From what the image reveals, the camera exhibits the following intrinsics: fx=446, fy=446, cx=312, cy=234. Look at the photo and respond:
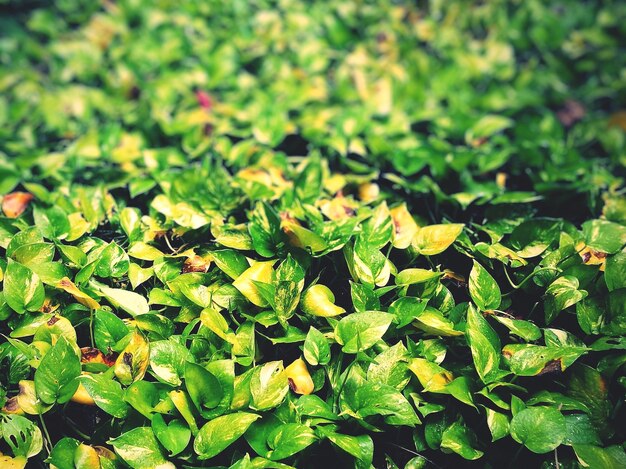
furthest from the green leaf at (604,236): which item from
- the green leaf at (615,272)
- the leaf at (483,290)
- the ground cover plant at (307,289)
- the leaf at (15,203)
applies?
the leaf at (15,203)

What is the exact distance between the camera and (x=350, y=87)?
2.71m

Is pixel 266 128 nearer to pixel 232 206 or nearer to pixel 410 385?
pixel 232 206

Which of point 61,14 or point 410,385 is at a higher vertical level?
point 61,14

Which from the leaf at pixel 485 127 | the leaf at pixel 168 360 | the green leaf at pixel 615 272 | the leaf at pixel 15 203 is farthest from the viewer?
the leaf at pixel 485 127

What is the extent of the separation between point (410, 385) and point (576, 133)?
1.93 m

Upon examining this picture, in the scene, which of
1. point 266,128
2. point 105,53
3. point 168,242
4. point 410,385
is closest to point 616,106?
point 266,128

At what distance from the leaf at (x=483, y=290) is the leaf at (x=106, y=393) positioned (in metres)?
1.02

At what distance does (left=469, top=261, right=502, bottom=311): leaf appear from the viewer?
1.32m

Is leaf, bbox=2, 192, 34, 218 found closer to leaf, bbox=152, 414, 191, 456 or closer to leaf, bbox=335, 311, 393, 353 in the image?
leaf, bbox=152, 414, 191, 456

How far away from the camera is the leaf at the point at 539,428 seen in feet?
3.55

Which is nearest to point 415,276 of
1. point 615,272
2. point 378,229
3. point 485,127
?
point 378,229

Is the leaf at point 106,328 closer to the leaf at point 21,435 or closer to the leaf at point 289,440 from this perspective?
the leaf at point 21,435

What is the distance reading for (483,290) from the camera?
1.33m

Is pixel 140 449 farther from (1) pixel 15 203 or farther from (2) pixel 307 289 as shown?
(1) pixel 15 203
